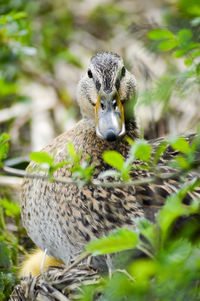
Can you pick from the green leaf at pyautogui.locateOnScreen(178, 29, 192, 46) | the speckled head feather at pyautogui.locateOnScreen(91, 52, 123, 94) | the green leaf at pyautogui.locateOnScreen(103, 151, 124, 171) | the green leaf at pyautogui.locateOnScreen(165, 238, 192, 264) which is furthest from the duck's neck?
the green leaf at pyautogui.locateOnScreen(165, 238, 192, 264)

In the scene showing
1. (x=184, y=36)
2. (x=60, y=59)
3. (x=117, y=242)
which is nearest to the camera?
(x=117, y=242)

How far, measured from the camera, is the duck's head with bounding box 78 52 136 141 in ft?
6.95

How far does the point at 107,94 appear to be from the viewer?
223 cm

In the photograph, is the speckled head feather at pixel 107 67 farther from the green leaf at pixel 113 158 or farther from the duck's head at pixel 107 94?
the green leaf at pixel 113 158

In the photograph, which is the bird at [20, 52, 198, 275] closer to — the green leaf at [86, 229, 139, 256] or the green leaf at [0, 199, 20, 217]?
the green leaf at [0, 199, 20, 217]

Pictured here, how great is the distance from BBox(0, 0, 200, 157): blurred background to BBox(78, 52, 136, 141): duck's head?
0.37 meters

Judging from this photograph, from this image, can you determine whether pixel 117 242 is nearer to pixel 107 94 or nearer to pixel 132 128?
pixel 107 94

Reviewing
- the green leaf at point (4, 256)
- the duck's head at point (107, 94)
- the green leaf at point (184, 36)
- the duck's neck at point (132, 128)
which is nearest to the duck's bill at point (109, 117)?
the duck's head at point (107, 94)

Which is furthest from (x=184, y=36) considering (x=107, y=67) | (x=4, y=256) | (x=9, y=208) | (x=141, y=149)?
(x=9, y=208)

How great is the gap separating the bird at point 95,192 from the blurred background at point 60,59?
1.36 ft

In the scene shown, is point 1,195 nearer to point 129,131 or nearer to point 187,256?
point 129,131

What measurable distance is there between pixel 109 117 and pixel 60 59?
9.42 ft

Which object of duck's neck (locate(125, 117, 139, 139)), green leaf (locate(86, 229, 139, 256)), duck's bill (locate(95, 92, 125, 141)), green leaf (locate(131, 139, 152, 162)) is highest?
duck's bill (locate(95, 92, 125, 141))

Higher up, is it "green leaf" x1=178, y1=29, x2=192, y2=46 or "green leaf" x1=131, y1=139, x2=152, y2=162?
"green leaf" x1=178, y1=29, x2=192, y2=46
